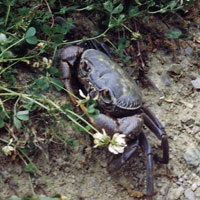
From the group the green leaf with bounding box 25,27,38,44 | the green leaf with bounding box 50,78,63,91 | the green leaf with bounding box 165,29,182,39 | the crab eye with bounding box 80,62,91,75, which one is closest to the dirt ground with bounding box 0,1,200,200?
the green leaf with bounding box 165,29,182,39

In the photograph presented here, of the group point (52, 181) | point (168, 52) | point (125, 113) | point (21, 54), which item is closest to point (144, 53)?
point (168, 52)

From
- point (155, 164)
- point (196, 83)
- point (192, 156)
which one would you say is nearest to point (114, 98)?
point (155, 164)

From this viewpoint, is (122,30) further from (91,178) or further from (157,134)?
(91,178)

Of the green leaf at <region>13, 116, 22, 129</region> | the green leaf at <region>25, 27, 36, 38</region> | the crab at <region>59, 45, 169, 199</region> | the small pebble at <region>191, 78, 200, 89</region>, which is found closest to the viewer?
the green leaf at <region>13, 116, 22, 129</region>

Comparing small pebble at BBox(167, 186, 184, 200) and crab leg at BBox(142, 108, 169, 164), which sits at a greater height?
crab leg at BBox(142, 108, 169, 164)

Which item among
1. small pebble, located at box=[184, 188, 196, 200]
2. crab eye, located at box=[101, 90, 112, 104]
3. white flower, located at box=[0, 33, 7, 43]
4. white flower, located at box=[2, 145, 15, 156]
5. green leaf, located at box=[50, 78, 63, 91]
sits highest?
white flower, located at box=[0, 33, 7, 43]

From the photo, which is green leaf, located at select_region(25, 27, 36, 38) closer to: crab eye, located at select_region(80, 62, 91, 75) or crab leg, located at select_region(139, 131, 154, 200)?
crab eye, located at select_region(80, 62, 91, 75)

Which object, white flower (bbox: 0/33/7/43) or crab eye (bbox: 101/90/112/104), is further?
crab eye (bbox: 101/90/112/104)
